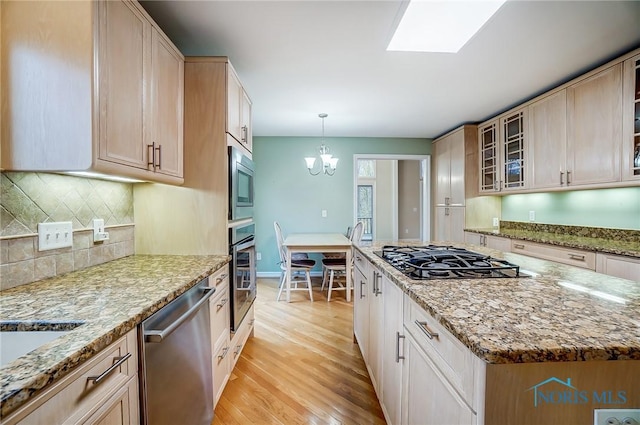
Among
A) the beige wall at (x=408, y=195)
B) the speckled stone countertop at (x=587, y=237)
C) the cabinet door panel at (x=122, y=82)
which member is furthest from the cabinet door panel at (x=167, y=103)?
the beige wall at (x=408, y=195)

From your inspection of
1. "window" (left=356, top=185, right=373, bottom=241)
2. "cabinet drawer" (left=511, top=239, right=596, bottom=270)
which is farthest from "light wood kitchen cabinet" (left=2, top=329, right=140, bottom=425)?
"window" (left=356, top=185, right=373, bottom=241)

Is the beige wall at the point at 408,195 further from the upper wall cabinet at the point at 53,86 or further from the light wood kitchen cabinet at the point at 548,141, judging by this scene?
the upper wall cabinet at the point at 53,86

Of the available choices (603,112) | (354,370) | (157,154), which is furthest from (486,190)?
(157,154)

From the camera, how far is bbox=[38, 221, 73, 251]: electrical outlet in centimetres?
126

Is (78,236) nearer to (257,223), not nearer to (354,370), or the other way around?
(354,370)

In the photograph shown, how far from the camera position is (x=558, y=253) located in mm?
2592

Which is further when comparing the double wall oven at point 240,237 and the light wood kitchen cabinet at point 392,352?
the double wall oven at point 240,237

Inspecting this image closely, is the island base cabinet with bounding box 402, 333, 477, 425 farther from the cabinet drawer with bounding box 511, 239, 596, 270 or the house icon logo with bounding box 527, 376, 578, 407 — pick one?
the cabinet drawer with bounding box 511, 239, 596, 270

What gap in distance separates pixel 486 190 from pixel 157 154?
157 inches

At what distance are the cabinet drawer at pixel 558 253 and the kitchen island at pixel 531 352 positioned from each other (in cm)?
Result: 162

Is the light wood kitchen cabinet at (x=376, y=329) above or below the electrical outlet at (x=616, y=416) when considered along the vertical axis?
below

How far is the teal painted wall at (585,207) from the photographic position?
2.56 meters

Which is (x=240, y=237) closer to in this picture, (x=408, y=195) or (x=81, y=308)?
(x=81, y=308)

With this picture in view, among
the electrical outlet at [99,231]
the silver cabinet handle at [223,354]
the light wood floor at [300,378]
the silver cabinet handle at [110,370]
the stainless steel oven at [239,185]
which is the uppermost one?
the stainless steel oven at [239,185]
